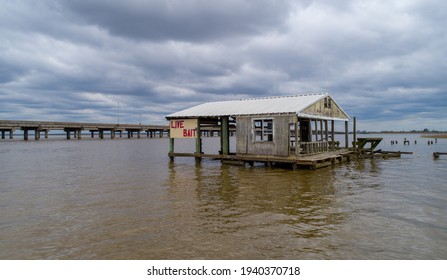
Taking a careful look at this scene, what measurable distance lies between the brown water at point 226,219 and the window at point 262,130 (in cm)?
545

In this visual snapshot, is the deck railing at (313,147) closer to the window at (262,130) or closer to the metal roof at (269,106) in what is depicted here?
the window at (262,130)

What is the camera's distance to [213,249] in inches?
256

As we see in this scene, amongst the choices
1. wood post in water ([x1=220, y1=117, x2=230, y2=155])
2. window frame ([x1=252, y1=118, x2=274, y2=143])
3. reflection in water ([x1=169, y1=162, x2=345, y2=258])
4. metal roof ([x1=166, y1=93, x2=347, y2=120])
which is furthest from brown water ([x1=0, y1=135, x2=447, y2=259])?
wood post in water ([x1=220, y1=117, x2=230, y2=155])

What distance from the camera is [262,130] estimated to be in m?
20.4

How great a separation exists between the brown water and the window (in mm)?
5454

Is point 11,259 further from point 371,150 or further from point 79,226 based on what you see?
point 371,150

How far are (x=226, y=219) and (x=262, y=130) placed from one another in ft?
40.7

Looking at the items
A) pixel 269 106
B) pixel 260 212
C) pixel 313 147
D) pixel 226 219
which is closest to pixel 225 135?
pixel 269 106

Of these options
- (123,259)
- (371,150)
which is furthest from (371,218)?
(371,150)

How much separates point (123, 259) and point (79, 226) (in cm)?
293

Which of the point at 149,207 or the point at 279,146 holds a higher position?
the point at 279,146

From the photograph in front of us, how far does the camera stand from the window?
20.4 meters

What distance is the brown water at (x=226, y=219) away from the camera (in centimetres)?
647
